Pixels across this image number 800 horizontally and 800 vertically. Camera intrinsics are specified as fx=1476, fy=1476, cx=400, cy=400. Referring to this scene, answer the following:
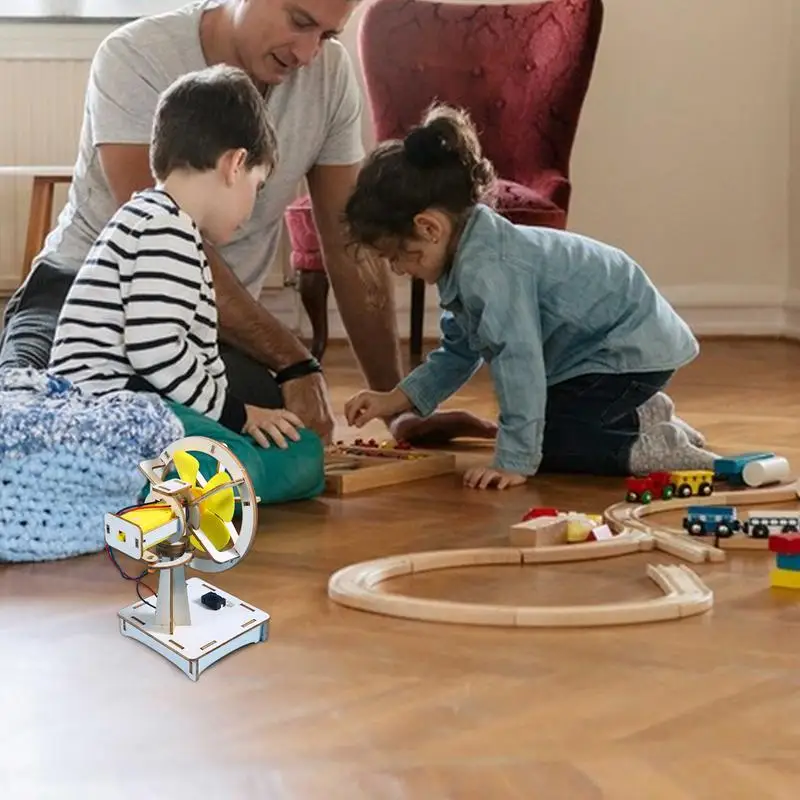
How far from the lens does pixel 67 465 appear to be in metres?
1.92

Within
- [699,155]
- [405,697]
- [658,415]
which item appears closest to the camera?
[405,697]

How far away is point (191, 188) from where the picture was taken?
2184 mm

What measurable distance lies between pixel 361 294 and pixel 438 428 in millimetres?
294

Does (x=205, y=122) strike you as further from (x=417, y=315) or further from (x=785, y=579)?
(x=417, y=315)

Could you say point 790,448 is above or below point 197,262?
below

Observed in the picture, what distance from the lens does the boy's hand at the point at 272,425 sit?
2238mm

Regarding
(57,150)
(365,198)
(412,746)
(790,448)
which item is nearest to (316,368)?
(365,198)

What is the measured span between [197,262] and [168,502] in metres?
0.81

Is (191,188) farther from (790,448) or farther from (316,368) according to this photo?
(790,448)

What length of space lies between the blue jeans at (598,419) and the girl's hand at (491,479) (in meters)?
0.16

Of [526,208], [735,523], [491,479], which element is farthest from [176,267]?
[526,208]

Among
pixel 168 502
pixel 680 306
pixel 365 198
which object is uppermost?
pixel 365 198

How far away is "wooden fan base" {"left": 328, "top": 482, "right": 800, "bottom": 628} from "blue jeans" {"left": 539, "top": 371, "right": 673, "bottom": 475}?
32 cm

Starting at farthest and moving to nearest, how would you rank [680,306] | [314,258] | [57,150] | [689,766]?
[680,306], [57,150], [314,258], [689,766]
